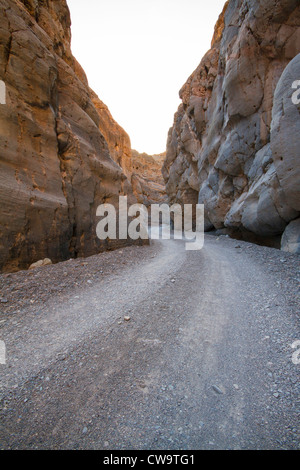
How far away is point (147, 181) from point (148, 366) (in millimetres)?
61888

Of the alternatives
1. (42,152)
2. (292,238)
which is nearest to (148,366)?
(42,152)

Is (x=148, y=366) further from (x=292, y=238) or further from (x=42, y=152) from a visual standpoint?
(x=292, y=238)

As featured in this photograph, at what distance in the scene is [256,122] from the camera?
1302 centimetres

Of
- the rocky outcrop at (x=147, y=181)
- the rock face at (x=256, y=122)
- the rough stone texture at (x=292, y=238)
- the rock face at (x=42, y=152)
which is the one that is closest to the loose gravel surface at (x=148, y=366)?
the rock face at (x=42, y=152)

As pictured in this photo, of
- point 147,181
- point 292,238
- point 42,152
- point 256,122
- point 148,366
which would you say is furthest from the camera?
point 147,181

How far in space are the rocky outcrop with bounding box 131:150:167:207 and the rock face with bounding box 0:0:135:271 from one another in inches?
1445

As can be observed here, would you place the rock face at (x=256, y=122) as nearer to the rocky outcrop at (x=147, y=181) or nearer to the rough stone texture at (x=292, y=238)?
the rough stone texture at (x=292, y=238)

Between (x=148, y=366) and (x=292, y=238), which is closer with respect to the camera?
(x=148, y=366)

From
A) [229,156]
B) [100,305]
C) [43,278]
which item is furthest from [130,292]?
[229,156]

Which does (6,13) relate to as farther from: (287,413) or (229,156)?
(229,156)

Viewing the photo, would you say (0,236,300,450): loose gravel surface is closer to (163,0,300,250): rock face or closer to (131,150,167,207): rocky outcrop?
(163,0,300,250): rock face

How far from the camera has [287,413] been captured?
6.58ft

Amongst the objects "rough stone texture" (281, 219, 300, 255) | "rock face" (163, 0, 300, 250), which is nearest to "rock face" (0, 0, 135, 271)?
"rough stone texture" (281, 219, 300, 255)

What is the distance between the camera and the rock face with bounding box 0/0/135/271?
6.01m
